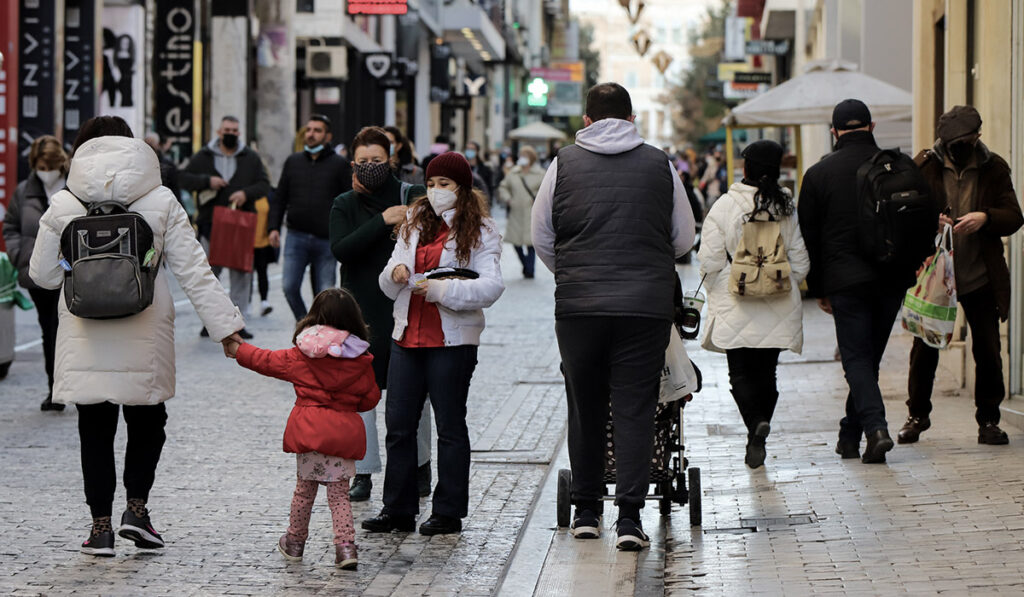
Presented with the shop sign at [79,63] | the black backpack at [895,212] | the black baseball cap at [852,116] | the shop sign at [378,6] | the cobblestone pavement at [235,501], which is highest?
the shop sign at [378,6]

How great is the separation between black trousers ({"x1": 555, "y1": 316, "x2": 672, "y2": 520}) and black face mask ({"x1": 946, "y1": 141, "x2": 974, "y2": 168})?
291 centimetres

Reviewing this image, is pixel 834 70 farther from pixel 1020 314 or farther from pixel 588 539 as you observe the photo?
pixel 588 539

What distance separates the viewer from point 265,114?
37.4 m

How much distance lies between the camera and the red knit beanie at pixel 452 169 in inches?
280

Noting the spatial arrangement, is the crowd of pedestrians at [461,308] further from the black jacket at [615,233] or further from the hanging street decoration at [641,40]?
the hanging street decoration at [641,40]

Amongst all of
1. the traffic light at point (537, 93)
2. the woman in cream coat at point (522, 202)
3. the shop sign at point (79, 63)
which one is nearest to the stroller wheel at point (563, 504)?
the woman in cream coat at point (522, 202)

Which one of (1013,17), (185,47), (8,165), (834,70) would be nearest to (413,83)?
(185,47)

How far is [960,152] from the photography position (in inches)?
354

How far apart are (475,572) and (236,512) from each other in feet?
5.19

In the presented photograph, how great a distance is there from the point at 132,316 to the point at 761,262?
3.32m

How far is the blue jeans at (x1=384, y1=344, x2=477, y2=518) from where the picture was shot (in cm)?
717

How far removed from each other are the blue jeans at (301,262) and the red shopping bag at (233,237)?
150 cm

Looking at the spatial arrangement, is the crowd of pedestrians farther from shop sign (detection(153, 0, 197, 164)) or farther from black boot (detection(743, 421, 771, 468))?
shop sign (detection(153, 0, 197, 164))

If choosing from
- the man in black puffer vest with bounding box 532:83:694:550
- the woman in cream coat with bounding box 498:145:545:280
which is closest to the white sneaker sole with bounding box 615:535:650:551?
the man in black puffer vest with bounding box 532:83:694:550
